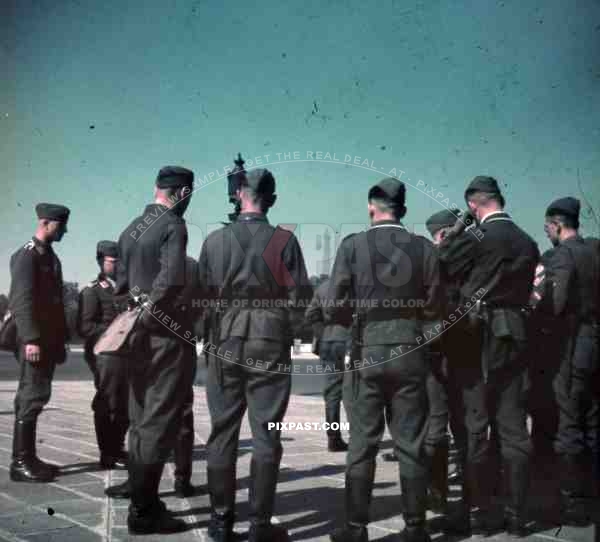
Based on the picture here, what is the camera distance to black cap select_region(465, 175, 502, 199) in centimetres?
411

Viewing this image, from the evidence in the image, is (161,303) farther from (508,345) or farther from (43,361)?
(508,345)

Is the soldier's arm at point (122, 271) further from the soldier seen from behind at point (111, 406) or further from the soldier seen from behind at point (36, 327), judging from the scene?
the soldier seen from behind at point (36, 327)

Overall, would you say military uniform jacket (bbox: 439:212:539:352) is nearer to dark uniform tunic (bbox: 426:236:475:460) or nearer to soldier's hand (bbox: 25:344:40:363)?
dark uniform tunic (bbox: 426:236:475:460)

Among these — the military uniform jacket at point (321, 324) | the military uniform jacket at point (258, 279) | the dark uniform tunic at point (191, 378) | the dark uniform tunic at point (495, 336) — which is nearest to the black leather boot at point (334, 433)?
the military uniform jacket at point (321, 324)

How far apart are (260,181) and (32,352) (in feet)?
7.39

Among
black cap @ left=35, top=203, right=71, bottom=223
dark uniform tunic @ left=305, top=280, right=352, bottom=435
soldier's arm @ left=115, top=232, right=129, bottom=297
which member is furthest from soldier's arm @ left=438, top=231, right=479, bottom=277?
black cap @ left=35, top=203, right=71, bottom=223

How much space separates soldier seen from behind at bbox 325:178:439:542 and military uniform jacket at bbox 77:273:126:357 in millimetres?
2622

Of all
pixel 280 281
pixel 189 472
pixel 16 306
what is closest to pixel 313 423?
pixel 189 472

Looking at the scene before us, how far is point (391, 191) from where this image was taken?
3.59 meters

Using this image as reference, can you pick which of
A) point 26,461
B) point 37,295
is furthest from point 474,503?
point 37,295

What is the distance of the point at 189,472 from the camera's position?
4.38 m

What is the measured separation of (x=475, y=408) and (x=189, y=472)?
6.34ft

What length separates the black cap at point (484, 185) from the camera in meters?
4.11

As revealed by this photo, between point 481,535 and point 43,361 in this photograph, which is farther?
point 43,361
